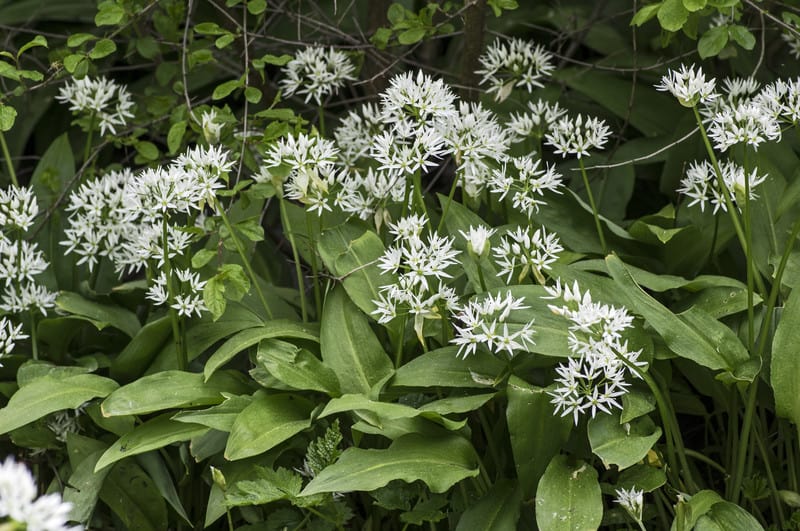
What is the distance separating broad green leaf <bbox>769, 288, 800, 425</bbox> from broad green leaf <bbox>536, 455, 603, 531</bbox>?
0.44m

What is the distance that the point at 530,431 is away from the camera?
2.06m

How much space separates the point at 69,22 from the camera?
4336 millimetres

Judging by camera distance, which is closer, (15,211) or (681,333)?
(681,333)

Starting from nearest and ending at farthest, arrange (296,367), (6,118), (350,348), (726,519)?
1. (726,519)
2. (296,367)
3. (350,348)
4. (6,118)

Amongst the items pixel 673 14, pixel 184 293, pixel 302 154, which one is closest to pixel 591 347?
pixel 302 154

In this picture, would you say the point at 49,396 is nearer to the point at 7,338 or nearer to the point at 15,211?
the point at 7,338

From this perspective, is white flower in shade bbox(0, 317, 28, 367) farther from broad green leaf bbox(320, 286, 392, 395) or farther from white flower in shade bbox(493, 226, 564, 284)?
white flower in shade bbox(493, 226, 564, 284)

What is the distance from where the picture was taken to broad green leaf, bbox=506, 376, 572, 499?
2049 millimetres

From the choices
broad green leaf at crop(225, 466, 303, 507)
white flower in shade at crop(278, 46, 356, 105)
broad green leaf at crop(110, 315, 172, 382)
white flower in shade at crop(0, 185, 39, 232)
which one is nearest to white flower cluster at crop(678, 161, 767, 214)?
white flower in shade at crop(278, 46, 356, 105)

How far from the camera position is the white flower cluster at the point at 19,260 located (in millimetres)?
Result: 2514

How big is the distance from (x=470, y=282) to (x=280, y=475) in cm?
68

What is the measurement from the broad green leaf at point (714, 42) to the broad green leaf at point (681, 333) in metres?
0.74

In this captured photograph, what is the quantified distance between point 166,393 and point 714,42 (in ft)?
5.40

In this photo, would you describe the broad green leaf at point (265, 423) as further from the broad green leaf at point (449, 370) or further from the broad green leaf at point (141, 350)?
the broad green leaf at point (141, 350)
